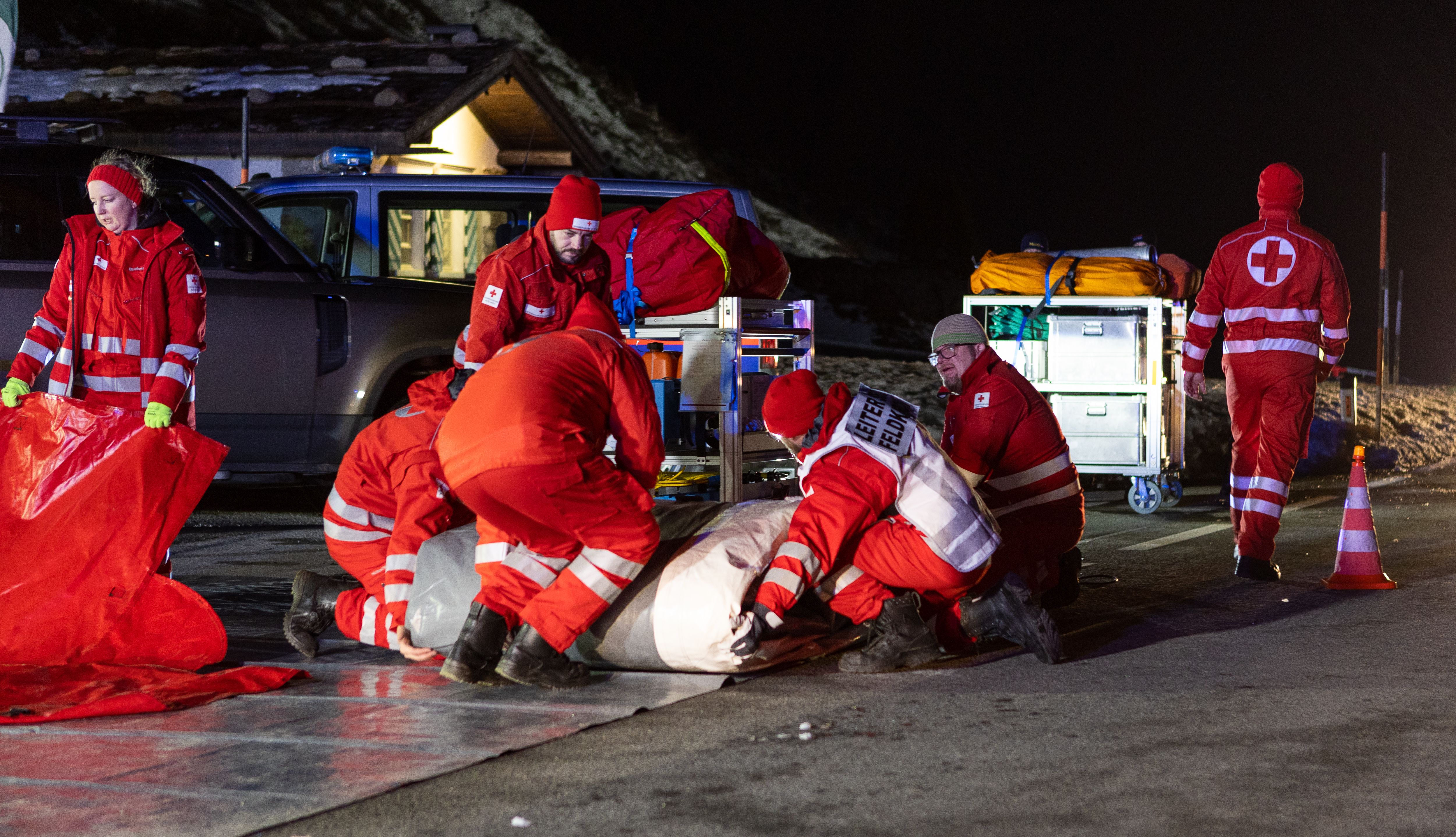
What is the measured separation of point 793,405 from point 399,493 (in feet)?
4.57

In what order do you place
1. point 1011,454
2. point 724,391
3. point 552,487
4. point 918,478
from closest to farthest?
point 552,487 < point 918,478 < point 1011,454 < point 724,391

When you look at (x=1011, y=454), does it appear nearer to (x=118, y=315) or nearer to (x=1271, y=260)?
(x=1271, y=260)

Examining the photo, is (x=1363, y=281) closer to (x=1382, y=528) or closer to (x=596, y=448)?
(x=1382, y=528)

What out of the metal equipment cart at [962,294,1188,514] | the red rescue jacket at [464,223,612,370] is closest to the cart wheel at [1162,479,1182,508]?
the metal equipment cart at [962,294,1188,514]

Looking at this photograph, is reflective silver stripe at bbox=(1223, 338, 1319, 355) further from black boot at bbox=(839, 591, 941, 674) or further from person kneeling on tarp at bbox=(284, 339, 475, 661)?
person kneeling on tarp at bbox=(284, 339, 475, 661)

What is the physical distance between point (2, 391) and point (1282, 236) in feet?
18.3

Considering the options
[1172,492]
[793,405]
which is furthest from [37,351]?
[1172,492]

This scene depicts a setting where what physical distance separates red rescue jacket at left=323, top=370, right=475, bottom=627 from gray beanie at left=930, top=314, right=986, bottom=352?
188 centimetres

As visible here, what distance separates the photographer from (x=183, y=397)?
17.4 feet

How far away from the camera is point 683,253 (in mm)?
6418

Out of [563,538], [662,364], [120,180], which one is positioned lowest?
[563,538]

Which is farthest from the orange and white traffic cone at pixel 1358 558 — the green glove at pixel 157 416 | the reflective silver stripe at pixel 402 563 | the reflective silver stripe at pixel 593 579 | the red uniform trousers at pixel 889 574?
the green glove at pixel 157 416

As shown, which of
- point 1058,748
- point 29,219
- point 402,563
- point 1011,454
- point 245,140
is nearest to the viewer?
point 1058,748

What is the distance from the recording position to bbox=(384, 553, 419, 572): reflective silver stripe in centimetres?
477
